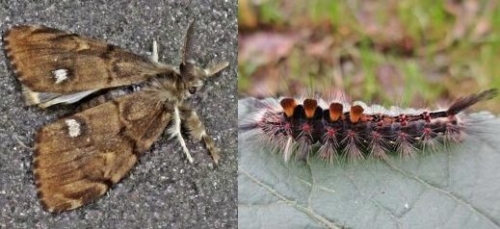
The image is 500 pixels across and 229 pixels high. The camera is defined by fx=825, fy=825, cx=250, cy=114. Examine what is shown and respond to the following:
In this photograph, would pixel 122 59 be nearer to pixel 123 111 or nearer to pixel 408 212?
pixel 123 111

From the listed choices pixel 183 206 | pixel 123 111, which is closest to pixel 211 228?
pixel 183 206

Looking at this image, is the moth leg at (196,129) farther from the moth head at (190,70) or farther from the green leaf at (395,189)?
the green leaf at (395,189)

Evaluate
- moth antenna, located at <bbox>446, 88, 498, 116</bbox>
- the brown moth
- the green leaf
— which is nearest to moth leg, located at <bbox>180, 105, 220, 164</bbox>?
the brown moth

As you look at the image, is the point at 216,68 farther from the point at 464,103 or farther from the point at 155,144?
the point at 464,103

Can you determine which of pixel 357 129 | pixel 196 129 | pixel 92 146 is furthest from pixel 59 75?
pixel 357 129

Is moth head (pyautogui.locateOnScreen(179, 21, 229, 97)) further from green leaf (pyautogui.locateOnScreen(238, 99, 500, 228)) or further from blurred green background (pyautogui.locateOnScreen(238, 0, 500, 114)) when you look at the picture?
green leaf (pyautogui.locateOnScreen(238, 99, 500, 228))

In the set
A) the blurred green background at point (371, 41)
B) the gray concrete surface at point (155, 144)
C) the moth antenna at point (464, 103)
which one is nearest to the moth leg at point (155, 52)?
the gray concrete surface at point (155, 144)
